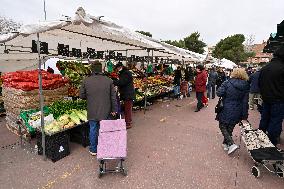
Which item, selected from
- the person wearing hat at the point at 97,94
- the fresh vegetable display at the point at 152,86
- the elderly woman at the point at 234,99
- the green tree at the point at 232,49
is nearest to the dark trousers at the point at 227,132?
the elderly woman at the point at 234,99

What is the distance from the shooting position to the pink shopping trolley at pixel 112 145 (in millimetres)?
4160

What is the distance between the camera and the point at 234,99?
5.04m

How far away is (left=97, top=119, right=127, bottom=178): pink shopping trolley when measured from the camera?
13.6 feet

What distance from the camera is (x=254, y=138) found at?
4.75 m

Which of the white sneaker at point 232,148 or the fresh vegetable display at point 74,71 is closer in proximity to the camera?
the white sneaker at point 232,148

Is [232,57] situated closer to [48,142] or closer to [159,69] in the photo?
[159,69]

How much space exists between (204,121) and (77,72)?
182 inches

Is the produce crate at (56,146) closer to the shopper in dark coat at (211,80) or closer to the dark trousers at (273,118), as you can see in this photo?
the dark trousers at (273,118)

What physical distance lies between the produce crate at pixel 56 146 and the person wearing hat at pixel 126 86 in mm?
2388

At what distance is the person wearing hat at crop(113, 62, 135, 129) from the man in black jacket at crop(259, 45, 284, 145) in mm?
3439

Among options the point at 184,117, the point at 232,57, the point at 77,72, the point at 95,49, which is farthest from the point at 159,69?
the point at 232,57

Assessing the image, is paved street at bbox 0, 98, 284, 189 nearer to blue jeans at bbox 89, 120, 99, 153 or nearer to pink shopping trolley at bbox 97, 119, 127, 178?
pink shopping trolley at bbox 97, 119, 127, 178

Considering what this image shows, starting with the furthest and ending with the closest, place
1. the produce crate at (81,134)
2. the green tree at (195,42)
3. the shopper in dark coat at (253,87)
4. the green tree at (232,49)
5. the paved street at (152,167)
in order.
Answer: the green tree at (195,42), the green tree at (232,49), the shopper in dark coat at (253,87), the produce crate at (81,134), the paved street at (152,167)

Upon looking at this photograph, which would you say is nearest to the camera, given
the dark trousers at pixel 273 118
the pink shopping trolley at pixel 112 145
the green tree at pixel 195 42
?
the pink shopping trolley at pixel 112 145
